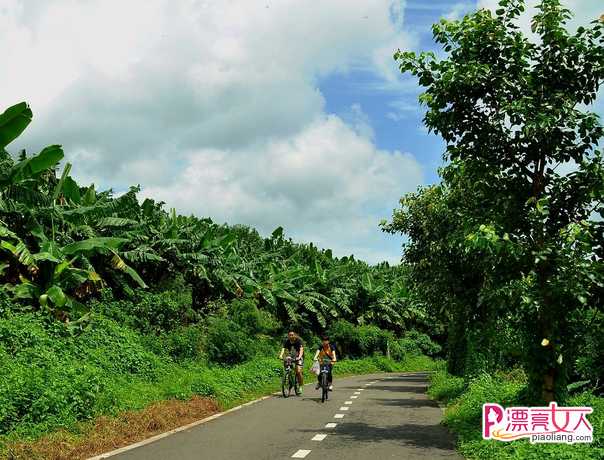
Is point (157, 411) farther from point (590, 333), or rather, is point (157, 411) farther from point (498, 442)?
point (590, 333)

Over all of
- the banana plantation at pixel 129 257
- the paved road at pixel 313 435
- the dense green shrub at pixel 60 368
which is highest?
the banana plantation at pixel 129 257

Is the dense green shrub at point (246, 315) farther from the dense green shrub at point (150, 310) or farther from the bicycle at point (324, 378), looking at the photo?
the bicycle at point (324, 378)

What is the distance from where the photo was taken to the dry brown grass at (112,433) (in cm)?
858

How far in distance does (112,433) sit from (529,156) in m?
8.16

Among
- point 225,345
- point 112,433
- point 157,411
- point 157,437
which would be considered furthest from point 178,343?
point 112,433

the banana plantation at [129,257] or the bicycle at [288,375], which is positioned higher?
the banana plantation at [129,257]

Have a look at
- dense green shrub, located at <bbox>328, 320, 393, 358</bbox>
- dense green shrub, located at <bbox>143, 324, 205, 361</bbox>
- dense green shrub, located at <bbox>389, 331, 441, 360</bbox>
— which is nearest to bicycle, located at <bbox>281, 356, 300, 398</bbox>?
dense green shrub, located at <bbox>143, 324, 205, 361</bbox>

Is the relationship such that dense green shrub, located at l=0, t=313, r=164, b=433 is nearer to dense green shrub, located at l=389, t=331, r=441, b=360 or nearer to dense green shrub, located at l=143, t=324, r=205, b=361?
dense green shrub, located at l=143, t=324, r=205, b=361

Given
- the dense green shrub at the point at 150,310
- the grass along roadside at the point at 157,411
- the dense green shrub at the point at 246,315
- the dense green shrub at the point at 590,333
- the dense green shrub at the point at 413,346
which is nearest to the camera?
the grass along roadside at the point at 157,411

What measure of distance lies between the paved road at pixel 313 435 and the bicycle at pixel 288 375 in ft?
5.35

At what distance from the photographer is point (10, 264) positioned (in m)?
18.5

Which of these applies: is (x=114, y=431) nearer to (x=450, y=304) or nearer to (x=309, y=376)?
(x=450, y=304)

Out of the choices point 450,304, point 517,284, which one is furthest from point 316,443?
point 450,304

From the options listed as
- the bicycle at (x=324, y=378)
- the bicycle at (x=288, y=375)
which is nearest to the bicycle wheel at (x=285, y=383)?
the bicycle at (x=288, y=375)
